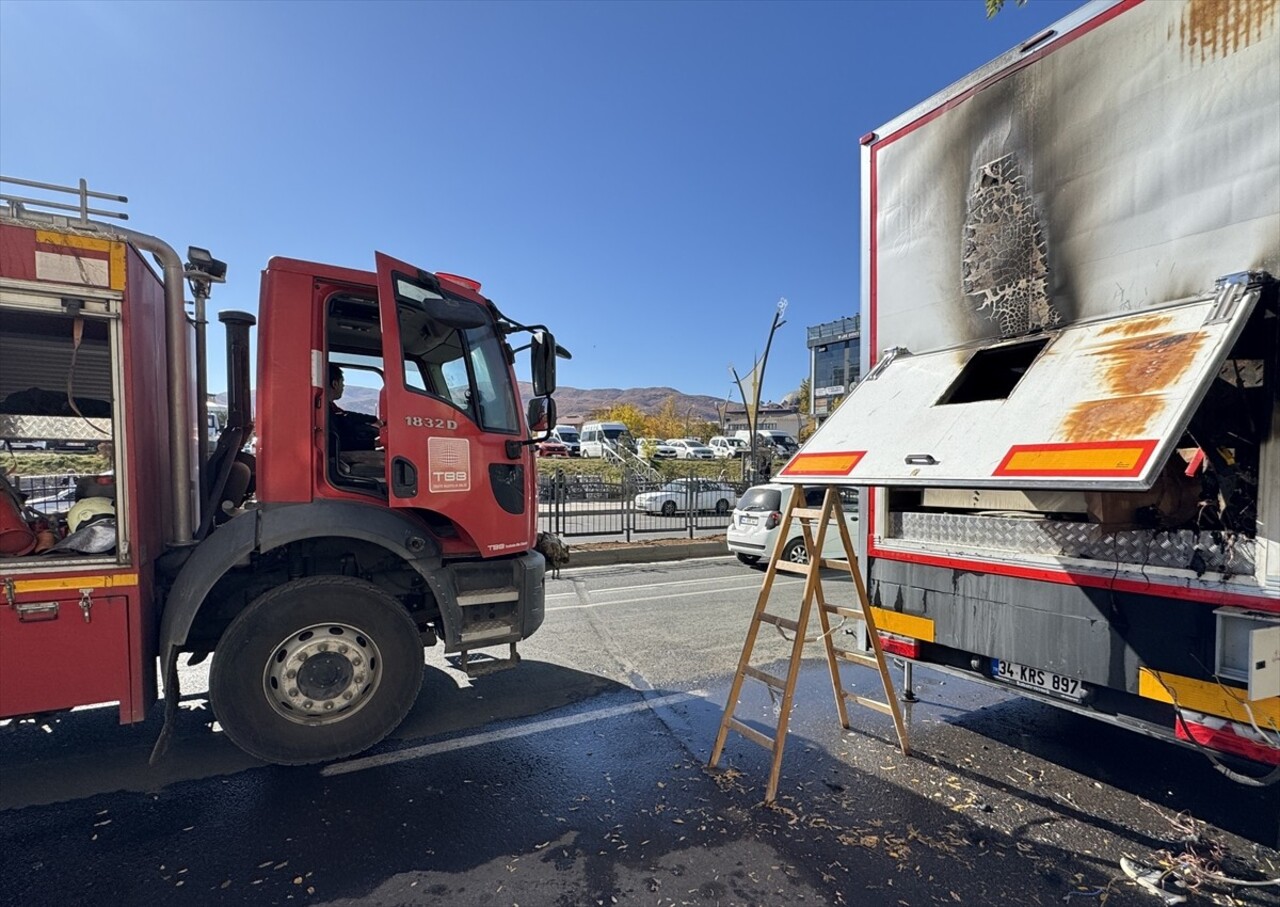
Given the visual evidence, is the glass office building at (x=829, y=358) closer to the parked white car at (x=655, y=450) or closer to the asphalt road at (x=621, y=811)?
the parked white car at (x=655, y=450)

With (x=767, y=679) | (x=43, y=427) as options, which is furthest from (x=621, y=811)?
(x=43, y=427)

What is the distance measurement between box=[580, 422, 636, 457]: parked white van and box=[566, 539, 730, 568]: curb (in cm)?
2338

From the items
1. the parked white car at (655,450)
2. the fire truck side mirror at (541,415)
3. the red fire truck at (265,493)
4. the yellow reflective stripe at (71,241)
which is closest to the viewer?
the yellow reflective stripe at (71,241)

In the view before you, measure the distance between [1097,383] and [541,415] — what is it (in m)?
3.17

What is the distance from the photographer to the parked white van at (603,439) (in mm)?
37594

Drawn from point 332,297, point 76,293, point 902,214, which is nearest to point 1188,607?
point 902,214

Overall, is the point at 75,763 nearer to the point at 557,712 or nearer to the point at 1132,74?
the point at 557,712

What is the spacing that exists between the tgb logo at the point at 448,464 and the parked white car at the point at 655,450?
1149 inches

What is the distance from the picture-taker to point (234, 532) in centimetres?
357

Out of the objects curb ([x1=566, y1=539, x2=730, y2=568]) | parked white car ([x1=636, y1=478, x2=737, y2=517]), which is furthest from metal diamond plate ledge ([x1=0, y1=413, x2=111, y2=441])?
parked white car ([x1=636, y1=478, x2=737, y2=517])

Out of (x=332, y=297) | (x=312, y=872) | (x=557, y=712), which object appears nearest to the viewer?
(x=312, y=872)

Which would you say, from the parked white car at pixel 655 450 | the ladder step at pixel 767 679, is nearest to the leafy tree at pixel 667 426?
the parked white car at pixel 655 450

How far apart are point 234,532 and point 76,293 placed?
1421mm

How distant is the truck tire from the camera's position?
135 inches
